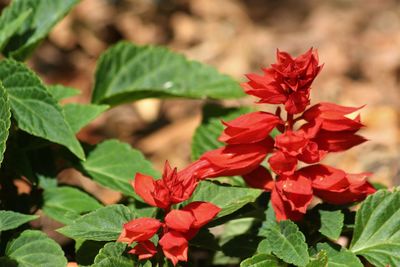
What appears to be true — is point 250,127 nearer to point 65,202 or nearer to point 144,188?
point 144,188

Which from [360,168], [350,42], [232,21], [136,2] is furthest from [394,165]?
[136,2]

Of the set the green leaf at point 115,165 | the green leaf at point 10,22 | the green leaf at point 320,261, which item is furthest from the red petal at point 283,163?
the green leaf at point 10,22

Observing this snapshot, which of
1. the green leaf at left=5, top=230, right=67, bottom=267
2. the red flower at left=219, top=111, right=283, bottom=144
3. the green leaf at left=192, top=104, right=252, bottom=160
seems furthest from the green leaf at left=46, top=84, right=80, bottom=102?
the red flower at left=219, top=111, right=283, bottom=144

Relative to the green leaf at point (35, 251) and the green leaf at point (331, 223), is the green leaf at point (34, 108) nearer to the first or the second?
the green leaf at point (35, 251)

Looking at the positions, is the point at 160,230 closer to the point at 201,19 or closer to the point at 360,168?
the point at 360,168

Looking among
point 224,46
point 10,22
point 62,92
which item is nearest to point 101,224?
point 62,92

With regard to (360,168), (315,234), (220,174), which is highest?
(220,174)
